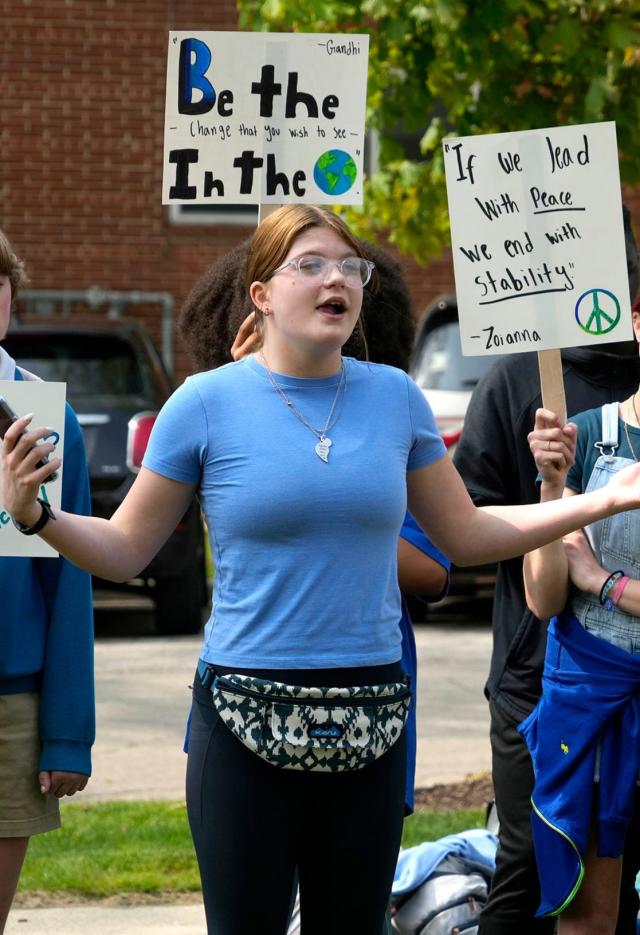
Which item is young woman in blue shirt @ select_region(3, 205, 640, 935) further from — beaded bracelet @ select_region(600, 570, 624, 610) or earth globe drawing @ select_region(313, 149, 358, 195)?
earth globe drawing @ select_region(313, 149, 358, 195)

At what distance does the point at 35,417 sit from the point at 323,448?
0.53m

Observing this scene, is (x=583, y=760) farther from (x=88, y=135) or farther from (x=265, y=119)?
(x=88, y=135)

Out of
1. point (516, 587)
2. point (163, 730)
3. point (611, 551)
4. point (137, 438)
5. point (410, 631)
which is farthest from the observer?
point (137, 438)

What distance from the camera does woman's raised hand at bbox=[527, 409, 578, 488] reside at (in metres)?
3.00

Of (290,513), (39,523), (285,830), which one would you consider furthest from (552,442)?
(39,523)

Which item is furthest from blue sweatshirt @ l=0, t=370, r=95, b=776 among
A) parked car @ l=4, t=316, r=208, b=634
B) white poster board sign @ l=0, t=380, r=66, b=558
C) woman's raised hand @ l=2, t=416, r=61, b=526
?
parked car @ l=4, t=316, r=208, b=634

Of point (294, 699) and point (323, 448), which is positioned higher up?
point (323, 448)

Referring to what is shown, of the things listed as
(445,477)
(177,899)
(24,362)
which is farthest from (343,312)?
(24,362)

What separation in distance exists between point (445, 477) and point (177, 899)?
2.53m

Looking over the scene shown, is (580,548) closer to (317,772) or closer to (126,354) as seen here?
(317,772)

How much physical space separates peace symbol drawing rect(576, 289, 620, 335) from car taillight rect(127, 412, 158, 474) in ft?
20.4

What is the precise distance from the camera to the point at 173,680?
27.6 feet

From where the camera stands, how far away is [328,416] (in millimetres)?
2770

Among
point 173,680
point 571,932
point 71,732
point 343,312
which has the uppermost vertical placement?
point 343,312
